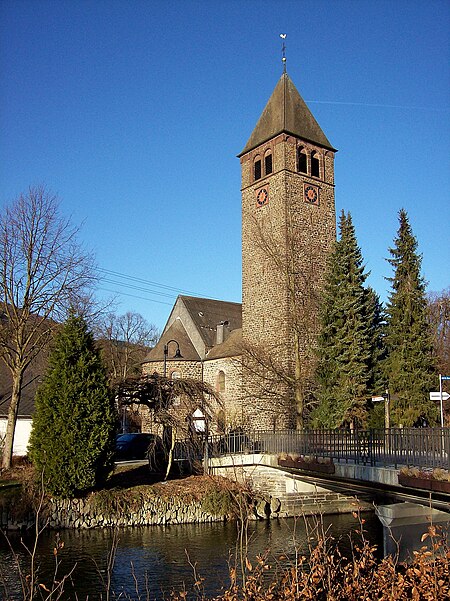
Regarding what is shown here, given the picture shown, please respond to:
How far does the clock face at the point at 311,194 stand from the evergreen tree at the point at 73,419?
18.1 m

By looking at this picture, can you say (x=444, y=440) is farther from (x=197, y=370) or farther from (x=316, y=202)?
(x=197, y=370)

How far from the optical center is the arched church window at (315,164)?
35438mm

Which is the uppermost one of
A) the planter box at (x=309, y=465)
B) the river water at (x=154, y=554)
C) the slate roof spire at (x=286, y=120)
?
the slate roof spire at (x=286, y=120)

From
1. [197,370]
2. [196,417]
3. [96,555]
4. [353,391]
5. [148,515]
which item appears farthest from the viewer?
[197,370]

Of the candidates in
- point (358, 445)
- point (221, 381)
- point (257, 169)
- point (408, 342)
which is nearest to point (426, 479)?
point (358, 445)

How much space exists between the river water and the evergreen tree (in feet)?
5.29

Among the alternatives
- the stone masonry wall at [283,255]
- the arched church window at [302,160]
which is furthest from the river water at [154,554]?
the arched church window at [302,160]

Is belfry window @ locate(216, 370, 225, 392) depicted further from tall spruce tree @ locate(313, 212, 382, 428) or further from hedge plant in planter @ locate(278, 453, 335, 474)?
hedge plant in planter @ locate(278, 453, 335, 474)

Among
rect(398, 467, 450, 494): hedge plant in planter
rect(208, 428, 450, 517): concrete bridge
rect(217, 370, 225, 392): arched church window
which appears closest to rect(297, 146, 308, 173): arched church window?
rect(217, 370, 225, 392): arched church window

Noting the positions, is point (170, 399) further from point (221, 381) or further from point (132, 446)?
point (221, 381)

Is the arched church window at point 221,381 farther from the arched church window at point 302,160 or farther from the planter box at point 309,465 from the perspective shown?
the planter box at point 309,465

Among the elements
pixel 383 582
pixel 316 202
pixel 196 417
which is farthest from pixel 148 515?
pixel 316 202

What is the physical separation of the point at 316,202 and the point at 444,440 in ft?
78.8

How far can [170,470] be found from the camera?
2273 cm
